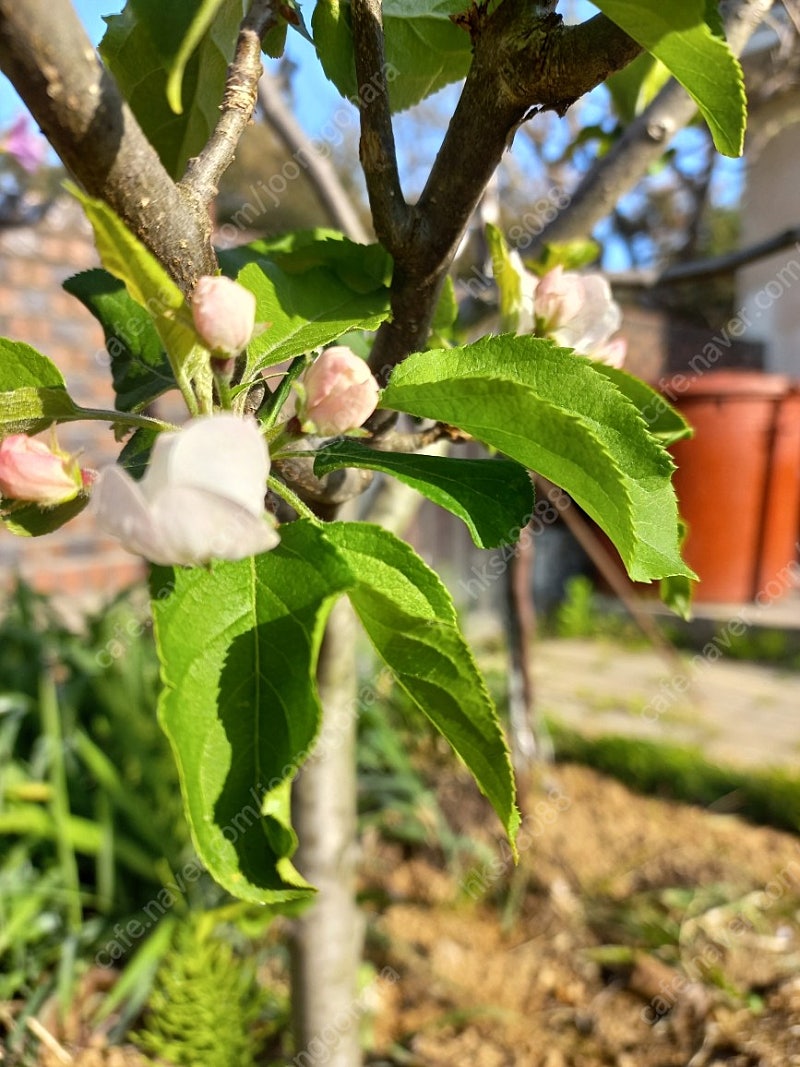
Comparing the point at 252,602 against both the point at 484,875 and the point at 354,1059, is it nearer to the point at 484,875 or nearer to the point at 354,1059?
the point at 354,1059

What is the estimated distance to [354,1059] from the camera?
0.90m

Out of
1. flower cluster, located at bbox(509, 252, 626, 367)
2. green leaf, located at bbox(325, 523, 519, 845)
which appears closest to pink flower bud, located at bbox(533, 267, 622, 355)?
flower cluster, located at bbox(509, 252, 626, 367)

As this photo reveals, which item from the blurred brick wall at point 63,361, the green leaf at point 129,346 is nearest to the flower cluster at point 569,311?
the green leaf at point 129,346

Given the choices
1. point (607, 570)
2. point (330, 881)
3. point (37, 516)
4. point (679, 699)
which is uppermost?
point (37, 516)

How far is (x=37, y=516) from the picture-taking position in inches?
13.5

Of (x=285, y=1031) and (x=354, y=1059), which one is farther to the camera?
(x=285, y=1031)

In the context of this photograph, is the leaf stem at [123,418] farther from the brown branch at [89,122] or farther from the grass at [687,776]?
the grass at [687,776]

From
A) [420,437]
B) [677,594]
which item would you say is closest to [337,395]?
[420,437]

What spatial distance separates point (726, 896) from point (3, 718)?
1.25 metres

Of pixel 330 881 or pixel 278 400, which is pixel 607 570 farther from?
pixel 278 400

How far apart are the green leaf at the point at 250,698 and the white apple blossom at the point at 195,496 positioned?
39 mm

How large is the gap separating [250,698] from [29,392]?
152 millimetres

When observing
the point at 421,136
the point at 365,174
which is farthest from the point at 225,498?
the point at 421,136

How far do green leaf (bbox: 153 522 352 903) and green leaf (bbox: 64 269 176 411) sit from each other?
0.46ft
